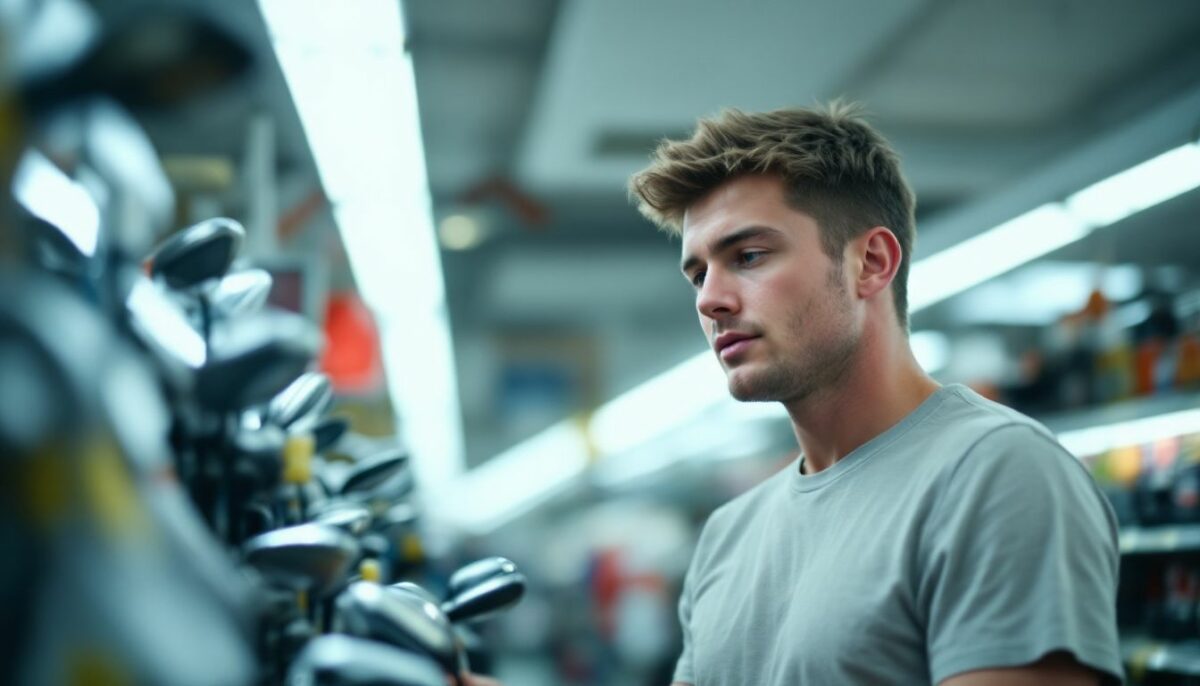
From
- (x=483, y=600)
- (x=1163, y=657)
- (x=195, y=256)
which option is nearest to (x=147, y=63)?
(x=195, y=256)

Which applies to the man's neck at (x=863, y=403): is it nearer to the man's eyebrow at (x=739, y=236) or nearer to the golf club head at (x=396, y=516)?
the man's eyebrow at (x=739, y=236)

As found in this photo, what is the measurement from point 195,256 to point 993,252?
15.2 feet

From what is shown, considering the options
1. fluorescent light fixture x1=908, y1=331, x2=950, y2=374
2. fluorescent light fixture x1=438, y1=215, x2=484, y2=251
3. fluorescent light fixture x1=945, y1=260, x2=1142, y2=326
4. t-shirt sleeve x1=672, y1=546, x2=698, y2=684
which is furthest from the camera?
fluorescent light fixture x1=438, y1=215, x2=484, y2=251

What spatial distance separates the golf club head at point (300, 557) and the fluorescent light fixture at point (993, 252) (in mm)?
3865

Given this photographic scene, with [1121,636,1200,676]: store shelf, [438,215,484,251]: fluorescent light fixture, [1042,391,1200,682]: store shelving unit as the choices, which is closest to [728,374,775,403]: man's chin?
[1121,636,1200,676]: store shelf

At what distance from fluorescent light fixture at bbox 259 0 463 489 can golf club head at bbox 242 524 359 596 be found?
2764 mm

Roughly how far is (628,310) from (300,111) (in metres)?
8.03

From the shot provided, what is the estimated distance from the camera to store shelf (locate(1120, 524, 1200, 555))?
3.84 metres

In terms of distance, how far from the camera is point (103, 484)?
2.30 feet

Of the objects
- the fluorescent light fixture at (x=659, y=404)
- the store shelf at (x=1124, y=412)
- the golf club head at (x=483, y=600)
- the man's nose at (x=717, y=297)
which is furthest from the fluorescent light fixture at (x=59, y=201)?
the fluorescent light fixture at (x=659, y=404)

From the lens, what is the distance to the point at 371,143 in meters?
4.54

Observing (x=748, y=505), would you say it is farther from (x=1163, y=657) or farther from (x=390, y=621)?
(x=1163, y=657)

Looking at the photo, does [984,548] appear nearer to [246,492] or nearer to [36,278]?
[246,492]

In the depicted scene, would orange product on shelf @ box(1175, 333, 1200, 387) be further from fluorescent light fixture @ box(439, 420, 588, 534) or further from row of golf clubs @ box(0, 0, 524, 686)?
fluorescent light fixture @ box(439, 420, 588, 534)
